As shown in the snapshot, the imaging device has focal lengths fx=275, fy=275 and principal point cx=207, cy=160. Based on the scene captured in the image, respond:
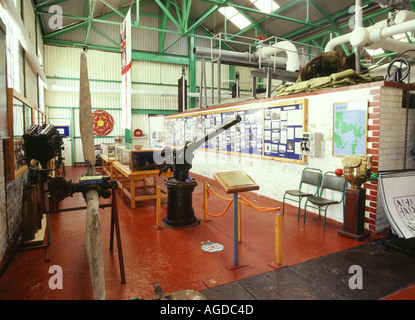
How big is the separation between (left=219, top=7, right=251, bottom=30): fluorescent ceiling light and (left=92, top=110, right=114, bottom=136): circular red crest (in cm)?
742

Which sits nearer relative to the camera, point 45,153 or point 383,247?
point 45,153

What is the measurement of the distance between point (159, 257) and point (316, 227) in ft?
8.45

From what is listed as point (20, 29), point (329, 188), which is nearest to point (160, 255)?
point (329, 188)

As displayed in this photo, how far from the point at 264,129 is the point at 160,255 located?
3734mm

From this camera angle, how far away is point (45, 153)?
11.0 feet

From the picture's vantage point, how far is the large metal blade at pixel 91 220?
183cm

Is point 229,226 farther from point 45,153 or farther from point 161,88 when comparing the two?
point 161,88

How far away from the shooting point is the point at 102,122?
1309 cm

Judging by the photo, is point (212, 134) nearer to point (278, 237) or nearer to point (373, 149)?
point (278, 237)

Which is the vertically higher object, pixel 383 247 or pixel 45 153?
pixel 45 153

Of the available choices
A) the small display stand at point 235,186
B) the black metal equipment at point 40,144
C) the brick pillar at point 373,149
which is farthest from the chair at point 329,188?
the black metal equipment at point 40,144

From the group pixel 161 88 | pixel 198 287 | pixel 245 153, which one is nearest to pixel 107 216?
pixel 198 287

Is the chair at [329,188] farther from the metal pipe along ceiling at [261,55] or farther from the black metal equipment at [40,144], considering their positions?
the metal pipe along ceiling at [261,55]

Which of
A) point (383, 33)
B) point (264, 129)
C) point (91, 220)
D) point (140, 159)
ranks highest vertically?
point (383, 33)
